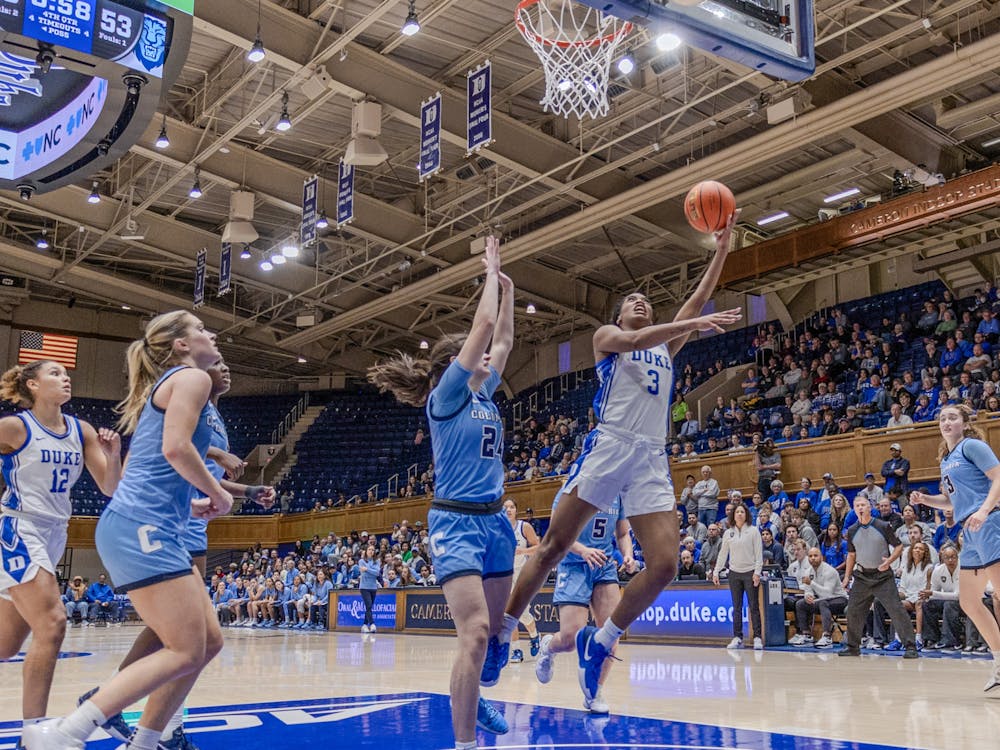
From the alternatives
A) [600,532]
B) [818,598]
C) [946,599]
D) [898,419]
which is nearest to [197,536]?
[600,532]

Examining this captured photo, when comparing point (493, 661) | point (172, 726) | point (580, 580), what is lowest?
point (172, 726)

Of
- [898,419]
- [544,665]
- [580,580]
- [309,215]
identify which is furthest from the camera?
[309,215]

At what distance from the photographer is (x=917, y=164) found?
18.5 metres

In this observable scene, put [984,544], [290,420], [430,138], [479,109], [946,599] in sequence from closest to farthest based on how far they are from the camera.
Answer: [984,544] < [946,599] < [479,109] < [430,138] < [290,420]

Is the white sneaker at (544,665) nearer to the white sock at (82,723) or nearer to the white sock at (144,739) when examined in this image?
the white sock at (144,739)

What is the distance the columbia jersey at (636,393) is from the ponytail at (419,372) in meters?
0.91

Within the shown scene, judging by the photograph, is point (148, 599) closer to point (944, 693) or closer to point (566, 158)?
point (944, 693)

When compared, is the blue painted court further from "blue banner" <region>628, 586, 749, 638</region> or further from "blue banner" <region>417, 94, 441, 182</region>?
"blue banner" <region>417, 94, 441, 182</region>

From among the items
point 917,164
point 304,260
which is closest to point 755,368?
point 917,164

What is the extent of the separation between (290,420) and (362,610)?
18.1m

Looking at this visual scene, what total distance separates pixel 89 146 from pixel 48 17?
2038 mm

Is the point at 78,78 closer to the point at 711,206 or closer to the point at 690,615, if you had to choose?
the point at 711,206

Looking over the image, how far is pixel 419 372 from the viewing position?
181 inches

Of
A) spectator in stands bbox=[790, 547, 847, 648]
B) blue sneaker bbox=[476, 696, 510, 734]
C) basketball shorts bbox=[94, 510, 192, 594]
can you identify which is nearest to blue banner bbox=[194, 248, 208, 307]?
spectator in stands bbox=[790, 547, 847, 648]
